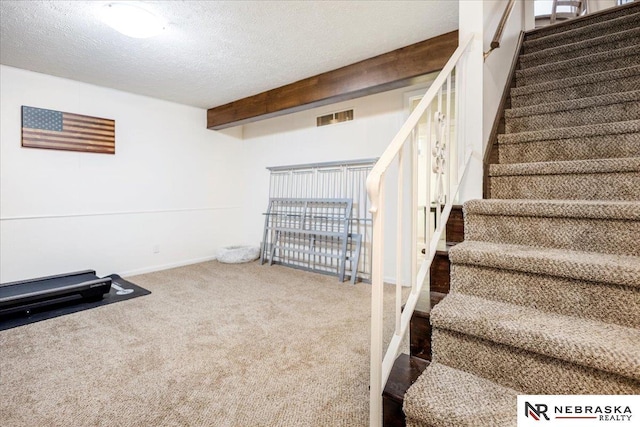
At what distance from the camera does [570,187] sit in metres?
1.63

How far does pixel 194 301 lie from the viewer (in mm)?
3014

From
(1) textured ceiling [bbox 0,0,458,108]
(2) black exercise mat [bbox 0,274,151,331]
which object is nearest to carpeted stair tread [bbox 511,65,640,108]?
(1) textured ceiling [bbox 0,0,458,108]

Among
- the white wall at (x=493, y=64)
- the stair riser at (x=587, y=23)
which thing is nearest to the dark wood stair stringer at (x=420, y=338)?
the white wall at (x=493, y=64)

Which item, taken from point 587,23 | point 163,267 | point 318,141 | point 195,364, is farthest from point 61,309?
point 587,23

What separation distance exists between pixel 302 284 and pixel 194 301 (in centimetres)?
116

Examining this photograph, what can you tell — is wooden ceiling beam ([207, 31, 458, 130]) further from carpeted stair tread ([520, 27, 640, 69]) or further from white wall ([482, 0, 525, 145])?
carpeted stair tread ([520, 27, 640, 69])

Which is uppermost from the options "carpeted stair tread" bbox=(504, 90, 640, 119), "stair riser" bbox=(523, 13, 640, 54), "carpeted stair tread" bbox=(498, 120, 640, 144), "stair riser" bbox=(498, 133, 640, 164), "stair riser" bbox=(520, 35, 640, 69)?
"stair riser" bbox=(523, 13, 640, 54)

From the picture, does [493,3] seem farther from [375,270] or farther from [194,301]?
[194,301]

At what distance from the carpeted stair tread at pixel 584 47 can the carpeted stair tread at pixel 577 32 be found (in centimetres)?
10

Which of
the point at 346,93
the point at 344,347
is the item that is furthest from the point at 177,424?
the point at 346,93

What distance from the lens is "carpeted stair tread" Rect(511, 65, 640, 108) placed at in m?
2.14

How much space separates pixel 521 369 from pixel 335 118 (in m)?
3.59

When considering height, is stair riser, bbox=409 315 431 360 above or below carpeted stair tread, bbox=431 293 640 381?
below

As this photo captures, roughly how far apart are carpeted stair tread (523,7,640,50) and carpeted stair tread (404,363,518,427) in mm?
3334
